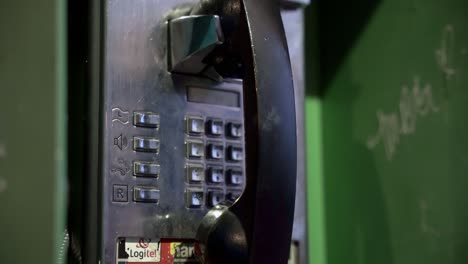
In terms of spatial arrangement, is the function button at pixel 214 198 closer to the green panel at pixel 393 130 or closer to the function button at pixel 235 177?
the function button at pixel 235 177

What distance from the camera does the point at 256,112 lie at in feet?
2.18

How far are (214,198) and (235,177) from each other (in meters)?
0.04

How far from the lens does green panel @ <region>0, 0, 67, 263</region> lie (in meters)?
0.52

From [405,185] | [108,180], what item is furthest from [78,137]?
[405,185]

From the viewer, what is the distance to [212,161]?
0.75m

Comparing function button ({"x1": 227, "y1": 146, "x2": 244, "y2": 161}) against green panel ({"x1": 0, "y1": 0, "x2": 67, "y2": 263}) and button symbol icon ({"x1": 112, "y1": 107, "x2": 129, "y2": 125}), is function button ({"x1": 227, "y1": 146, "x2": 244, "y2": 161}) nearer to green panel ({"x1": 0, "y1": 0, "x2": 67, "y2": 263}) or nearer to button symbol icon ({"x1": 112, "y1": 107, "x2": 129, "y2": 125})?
button symbol icon ({"x1": 112, "y1": 107, "x2": 129, "y2": 125})

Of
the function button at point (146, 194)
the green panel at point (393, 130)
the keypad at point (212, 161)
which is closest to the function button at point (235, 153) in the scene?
the keypad at point (212, 161)

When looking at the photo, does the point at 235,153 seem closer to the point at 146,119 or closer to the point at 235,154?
the point at 235,154

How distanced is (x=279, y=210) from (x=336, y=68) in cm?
43

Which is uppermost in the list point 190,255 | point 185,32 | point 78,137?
point 185,32

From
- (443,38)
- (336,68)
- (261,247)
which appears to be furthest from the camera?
(336,68)

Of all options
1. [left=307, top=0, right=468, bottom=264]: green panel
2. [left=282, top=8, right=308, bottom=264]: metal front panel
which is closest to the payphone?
[left=282, top=8, right=308, bottom=264]: metal front panel

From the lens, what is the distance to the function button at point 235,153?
2.49 ft

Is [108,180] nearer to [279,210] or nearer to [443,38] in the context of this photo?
[279,210]
